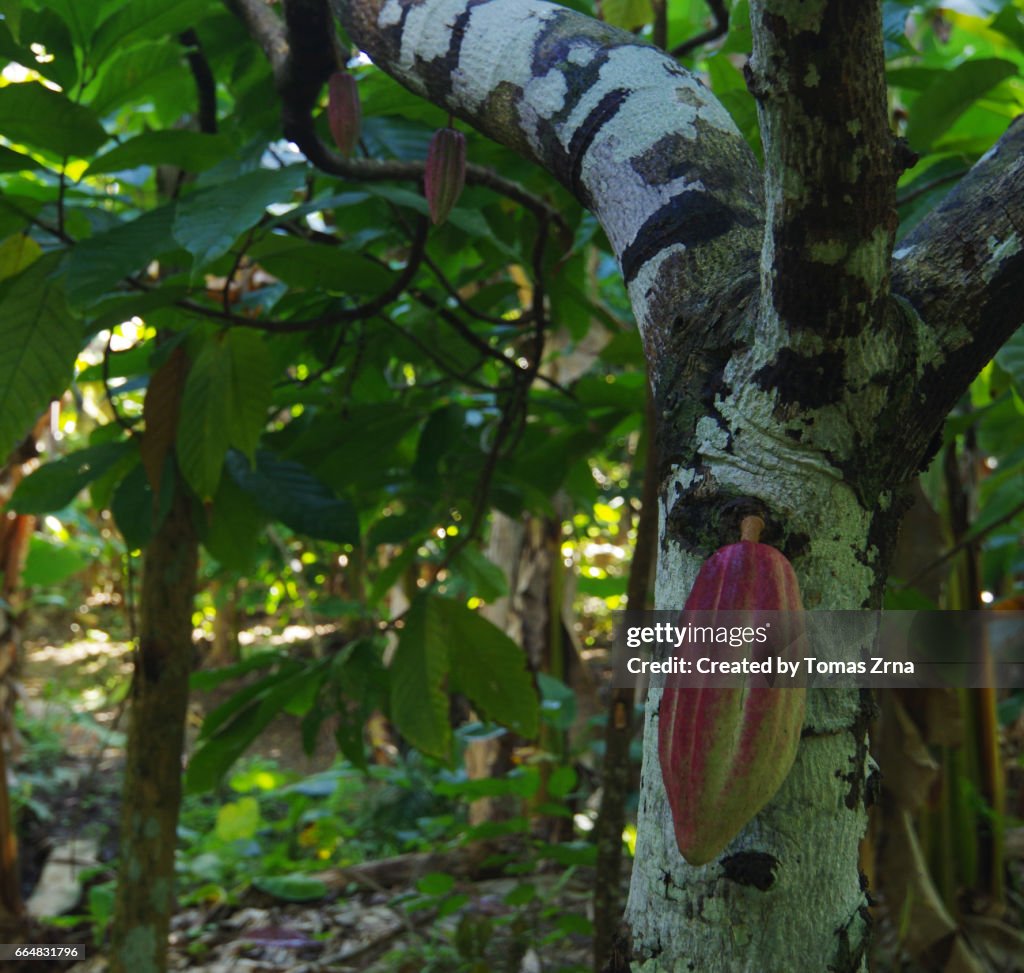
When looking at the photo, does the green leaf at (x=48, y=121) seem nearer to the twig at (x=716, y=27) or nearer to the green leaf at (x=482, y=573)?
the twig at (x=716, y=27)

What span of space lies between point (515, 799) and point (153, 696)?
4.42ft

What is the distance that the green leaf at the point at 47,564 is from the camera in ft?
8.80

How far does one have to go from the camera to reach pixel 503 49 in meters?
0.63

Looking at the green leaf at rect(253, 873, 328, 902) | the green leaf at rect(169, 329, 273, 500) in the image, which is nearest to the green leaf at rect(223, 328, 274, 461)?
the green leaf at rect(169, 329, 273, 500)

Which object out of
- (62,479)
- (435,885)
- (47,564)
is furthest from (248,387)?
(47,564)

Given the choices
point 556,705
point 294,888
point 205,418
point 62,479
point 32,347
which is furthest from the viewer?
point 294,888

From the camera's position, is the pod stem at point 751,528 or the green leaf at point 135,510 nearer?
the pod stem at point 751,528

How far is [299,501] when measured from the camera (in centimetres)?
112

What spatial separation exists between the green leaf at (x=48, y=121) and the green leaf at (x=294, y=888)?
5.73 feet

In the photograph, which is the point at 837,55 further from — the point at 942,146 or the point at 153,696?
the point at 153,696

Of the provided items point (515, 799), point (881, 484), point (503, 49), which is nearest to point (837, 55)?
point (881, 484)

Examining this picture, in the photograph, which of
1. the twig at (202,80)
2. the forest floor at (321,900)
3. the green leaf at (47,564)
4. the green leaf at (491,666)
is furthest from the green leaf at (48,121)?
the green leaf at (47,564)

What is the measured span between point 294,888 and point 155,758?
3.49 ft

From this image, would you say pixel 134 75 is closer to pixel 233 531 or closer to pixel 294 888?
pixel 233 531
